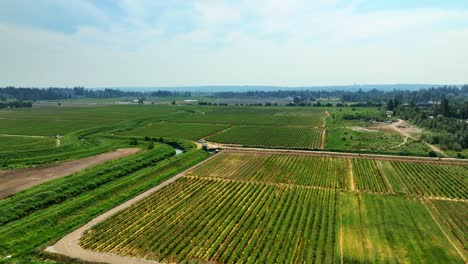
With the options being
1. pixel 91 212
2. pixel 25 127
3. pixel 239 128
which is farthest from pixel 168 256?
pixel 25 127

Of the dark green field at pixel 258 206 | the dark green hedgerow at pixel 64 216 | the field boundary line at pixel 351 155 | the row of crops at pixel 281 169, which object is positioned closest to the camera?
the dark green field at pixel 258 206

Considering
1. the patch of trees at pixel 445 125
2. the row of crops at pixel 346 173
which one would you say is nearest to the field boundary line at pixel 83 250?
the row of crops at pixel 346 173

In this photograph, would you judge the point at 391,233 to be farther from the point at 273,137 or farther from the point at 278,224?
A: the point at 273,137

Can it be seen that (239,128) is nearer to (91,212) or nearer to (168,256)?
(91,212)

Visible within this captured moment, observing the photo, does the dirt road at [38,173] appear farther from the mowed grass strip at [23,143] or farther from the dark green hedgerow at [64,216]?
the mowed grass strip at [23,143]

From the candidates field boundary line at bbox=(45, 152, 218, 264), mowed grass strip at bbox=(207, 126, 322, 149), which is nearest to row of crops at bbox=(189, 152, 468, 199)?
mowed grass strip at bbox=(207, 126, 322, 149)

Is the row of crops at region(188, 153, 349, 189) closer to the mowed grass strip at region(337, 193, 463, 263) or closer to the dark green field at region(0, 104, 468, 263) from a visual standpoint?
the dark green field at region(0, 104, 468, 263)

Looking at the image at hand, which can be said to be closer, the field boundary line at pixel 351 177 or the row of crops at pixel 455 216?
the row of crops at pixel 455 216
